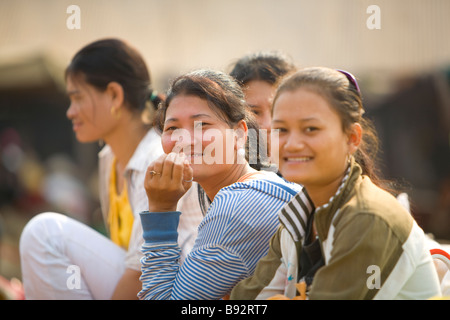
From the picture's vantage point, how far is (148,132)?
3508 millimetres

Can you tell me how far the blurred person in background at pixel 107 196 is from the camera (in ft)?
9.71

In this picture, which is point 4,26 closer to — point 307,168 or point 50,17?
point 50,17

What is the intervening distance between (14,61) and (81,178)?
2.51m

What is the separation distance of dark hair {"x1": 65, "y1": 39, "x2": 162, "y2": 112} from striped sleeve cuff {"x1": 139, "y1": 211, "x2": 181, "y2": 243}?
1.39m

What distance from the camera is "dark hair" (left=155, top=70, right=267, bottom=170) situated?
7.79 feet

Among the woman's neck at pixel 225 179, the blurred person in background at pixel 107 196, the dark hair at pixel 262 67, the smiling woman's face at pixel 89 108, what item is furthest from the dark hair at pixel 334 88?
the smiling woman's face at pixel 89 108

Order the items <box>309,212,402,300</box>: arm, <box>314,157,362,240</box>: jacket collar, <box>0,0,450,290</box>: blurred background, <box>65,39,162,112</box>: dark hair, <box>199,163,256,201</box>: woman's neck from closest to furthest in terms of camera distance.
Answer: <box>309,212,402,300</box>: arm < <box>314,157,362,240</box>: jacket collar < <box>199,163,256,201</box>: woman's neck < <box>65,39,162,112</box>: dark hair < <box>0,0,450,290</box>: blurred background

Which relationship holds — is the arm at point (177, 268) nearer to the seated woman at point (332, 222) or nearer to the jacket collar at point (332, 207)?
the seated woman at point (332, 222)

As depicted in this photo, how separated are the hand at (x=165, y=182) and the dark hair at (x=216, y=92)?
30 centimetres

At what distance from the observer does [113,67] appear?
137 inches

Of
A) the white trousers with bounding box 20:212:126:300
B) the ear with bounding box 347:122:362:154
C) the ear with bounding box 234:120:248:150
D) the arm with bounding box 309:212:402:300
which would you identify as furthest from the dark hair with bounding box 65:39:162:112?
the arm with bounding box 309:212:402:300

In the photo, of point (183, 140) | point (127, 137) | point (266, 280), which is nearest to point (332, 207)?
point (266, 280)

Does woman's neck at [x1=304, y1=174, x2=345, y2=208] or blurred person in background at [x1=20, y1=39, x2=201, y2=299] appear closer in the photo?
woman's neck at [x1=304, y1=174, x2=345, y2=208]

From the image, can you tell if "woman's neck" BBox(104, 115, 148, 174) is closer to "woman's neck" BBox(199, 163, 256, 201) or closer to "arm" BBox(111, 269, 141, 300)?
"arm" BBox(111, 269, 141, 300)
